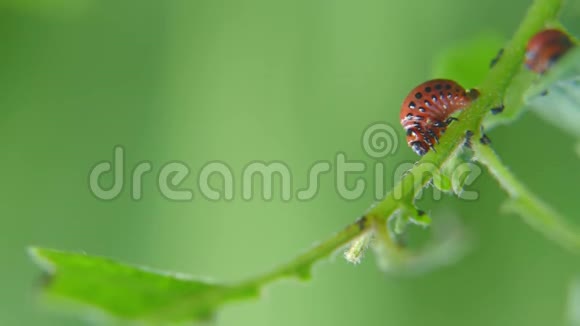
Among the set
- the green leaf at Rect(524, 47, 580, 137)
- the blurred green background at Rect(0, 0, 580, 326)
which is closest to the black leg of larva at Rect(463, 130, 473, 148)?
the green leaf at Rect(524, 47, 580, 137)

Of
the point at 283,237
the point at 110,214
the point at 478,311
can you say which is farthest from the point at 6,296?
the point at 478,311

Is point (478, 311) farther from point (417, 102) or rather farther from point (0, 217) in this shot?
point (0, 217)

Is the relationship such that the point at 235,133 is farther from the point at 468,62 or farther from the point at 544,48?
the point at 544,48

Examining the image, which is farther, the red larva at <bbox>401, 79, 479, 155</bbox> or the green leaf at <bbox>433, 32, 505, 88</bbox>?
the green leaf at <bbox>433, 32, 505, 88</bbox>

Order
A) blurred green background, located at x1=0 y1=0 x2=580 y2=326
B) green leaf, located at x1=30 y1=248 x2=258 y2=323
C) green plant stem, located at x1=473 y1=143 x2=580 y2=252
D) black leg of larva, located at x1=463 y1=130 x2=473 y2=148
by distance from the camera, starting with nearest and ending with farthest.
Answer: green leaf, located at x1=30 y1=248 x2=258 y2=323
green plant stem, located at x1=473 y1=143 x2=580 y2=252
black leg of larva, located at x1=463 y1=130 x2=473 y2=148
blurred green background, located at x1=0 y1=0 x2=580 y2=326

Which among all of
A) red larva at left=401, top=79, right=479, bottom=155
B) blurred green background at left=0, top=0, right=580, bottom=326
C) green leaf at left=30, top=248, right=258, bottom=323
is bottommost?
blurred green background at left=0, top=0, right=580, bottom=326

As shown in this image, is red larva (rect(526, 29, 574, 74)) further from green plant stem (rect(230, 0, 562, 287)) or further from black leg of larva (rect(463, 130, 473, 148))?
black leg of larva (rect(463, 130, 473, 148))

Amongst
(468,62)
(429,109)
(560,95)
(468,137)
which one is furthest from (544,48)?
(468,62)

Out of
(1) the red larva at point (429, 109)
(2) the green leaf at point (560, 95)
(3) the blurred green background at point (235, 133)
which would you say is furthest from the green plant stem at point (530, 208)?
(3) the blurred green background at point (235, 133)
